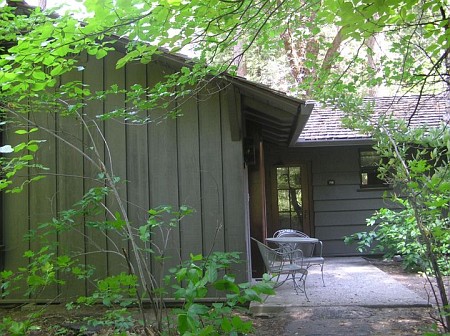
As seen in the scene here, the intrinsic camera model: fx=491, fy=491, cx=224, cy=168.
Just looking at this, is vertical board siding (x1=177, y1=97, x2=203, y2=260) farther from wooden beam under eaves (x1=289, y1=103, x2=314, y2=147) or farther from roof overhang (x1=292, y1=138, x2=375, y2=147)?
roof overhang (x1=292, y1=138, x2=375, y2=147)

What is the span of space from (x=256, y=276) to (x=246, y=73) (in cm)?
1444

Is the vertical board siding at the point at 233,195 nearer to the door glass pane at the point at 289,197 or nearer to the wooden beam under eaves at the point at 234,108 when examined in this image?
the wooden beam under eaves at the point at 234,108

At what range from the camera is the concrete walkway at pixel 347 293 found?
588 cm

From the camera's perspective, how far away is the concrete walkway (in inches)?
231

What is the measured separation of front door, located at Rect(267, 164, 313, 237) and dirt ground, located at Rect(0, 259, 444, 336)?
203 inches

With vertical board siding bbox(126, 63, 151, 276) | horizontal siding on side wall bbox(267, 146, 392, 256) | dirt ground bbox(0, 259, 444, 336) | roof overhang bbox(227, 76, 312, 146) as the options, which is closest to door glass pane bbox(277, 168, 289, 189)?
horizontal siding on side wall bbox(267, 146, 392, 256)

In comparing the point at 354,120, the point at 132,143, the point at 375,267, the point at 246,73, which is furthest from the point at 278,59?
the point at 354,120

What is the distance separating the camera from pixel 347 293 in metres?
6.56

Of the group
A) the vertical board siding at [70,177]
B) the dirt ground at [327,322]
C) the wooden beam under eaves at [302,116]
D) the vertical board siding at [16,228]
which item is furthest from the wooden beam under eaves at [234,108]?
the vertical board siding at [16,228]

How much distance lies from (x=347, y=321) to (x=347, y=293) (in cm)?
137

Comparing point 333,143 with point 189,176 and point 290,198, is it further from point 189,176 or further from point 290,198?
point 189,176

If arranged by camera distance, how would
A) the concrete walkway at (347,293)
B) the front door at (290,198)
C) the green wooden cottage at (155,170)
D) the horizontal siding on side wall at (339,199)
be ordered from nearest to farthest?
the concrete walkway at (347,293), the green wooden cottage at (155,170), the horizontal siding on side wall at (339,199), the front door at (290,198)

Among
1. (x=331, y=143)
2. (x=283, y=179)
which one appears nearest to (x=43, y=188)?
(x=331, y=143)

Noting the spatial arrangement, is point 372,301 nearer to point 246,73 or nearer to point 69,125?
point 69,125
